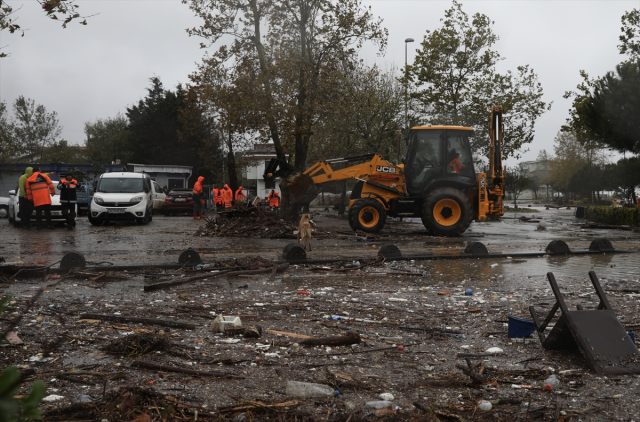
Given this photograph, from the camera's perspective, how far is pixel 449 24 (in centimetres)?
2992

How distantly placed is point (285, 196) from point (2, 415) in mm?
19806

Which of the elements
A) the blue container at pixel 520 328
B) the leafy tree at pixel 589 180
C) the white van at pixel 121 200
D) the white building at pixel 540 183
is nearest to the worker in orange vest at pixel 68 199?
the white van at pixel 121 200

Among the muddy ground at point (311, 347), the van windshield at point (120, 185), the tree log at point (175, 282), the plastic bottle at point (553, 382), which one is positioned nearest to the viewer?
the muddy ground at point (311, 347)

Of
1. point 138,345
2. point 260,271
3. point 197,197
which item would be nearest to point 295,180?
point 197,197

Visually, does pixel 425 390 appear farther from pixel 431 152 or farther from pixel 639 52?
pixel 639 52

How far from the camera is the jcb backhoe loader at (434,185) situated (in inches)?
685

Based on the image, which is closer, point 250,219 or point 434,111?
point 250,219

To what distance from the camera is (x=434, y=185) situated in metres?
17.8

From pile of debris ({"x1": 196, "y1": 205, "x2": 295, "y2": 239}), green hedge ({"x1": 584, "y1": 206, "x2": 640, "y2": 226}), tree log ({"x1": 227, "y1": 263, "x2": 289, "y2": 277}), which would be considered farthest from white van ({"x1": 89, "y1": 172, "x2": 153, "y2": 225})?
green hedge ({"x1": 584, "y1": 206, "x2": 640, "y2": 226})

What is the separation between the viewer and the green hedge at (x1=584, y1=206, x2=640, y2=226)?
24.2 m

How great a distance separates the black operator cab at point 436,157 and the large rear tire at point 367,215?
1197 millimetres

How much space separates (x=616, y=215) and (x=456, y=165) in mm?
11564

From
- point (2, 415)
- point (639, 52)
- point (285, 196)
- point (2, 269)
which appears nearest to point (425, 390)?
point (2, 415)

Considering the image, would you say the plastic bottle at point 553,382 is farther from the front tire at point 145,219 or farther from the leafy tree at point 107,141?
the leafy tree at point 107,141
